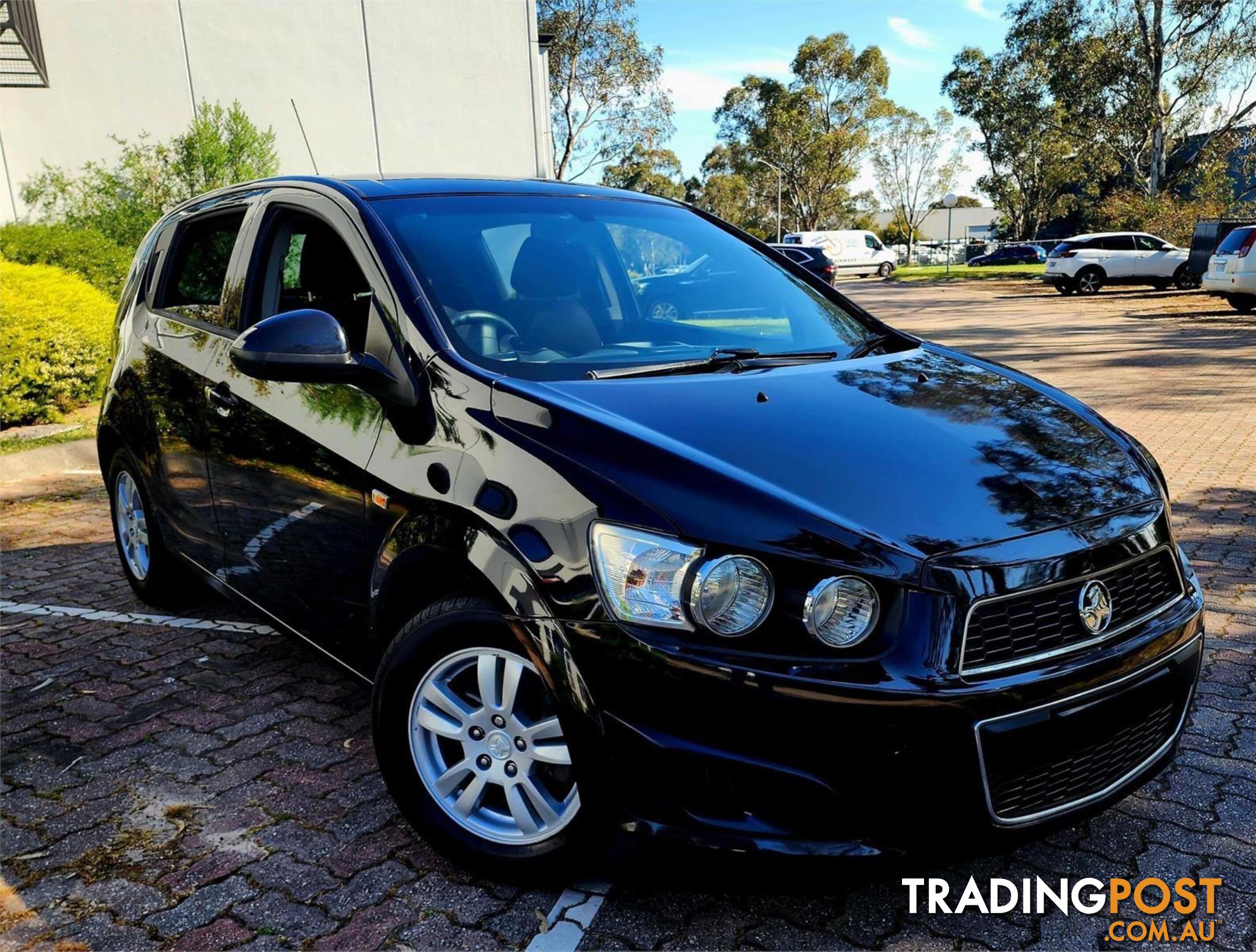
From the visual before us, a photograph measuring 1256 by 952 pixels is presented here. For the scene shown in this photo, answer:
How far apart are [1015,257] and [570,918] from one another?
5686cm

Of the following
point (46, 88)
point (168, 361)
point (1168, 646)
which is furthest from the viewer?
point (46, 88)

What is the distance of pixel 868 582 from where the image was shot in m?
2.11

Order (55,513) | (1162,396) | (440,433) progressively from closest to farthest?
(440,433), (55,513), (1162,396)

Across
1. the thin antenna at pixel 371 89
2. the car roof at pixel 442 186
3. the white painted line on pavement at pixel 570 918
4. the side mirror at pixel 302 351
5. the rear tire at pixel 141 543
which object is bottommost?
the white painted line on pavement at pixel 570 918

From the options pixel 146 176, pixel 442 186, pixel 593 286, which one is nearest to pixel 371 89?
pixel 146 176

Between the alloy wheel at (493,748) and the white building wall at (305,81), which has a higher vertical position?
the white building wall at (305,81)

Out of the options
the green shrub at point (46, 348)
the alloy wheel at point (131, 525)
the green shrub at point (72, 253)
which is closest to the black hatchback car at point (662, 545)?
the alloy wheel at point (131, 525)

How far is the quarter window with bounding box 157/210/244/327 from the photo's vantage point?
3.82 metres

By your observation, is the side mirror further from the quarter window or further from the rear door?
the quarter window

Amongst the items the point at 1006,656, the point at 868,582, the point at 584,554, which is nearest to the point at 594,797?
the point at 584,554

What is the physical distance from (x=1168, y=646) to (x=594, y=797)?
1421 mm

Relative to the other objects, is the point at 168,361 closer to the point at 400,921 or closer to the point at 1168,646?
the point at 400,921

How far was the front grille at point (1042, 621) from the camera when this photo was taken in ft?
6.92

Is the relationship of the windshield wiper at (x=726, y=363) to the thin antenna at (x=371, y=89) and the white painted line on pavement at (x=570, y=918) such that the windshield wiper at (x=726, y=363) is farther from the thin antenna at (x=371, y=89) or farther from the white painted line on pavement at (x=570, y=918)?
the thin antenna at (x=371, y=89)
